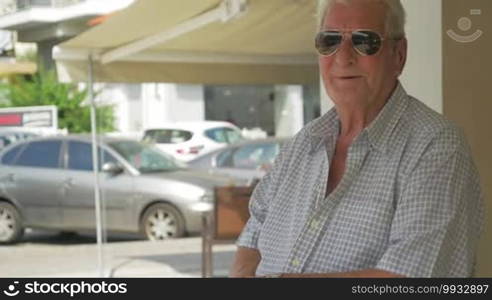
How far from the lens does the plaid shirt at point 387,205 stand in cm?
162

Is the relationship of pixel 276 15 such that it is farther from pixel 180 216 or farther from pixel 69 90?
pixel 69 90

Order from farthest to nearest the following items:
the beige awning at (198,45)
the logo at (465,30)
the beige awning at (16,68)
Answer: the beige awning at (16,68), the beige awning at (198,45), the logo at (465,30)

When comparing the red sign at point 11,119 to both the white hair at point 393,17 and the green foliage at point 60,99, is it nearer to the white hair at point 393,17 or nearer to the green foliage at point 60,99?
the green foliage at point 60,99

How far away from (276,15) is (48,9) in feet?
89.6

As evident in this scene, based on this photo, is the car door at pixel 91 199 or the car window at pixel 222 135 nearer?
the car door at pixel 91 199

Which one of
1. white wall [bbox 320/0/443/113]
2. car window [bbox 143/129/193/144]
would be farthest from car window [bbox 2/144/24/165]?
white wall [bbox 320/0/443/113]

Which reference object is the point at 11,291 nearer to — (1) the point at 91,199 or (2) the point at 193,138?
(1) the point at 91,199

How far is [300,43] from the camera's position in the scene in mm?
7051

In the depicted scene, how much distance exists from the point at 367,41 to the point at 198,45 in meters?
5.21

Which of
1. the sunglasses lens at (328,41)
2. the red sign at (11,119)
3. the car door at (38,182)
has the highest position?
the sunglasses lens at (328,41)

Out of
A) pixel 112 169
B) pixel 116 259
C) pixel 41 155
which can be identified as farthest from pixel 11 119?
pixel 116 259

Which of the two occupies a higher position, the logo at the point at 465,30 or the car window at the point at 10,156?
the logo at the point at 465,30

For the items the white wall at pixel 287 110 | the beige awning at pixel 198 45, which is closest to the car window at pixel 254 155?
the beige awning at pixel 198 45

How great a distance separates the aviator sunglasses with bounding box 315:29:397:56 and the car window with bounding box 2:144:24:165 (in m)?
9.97
